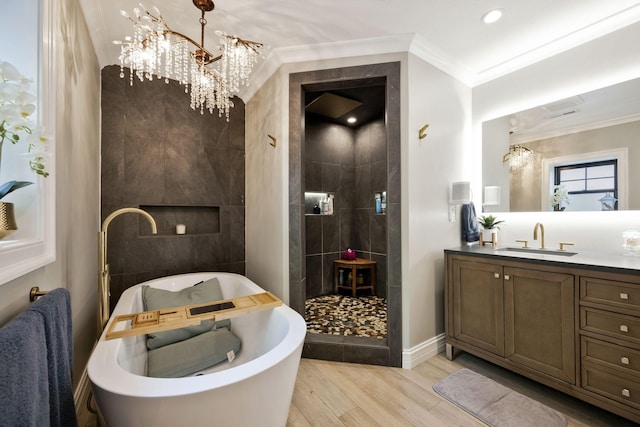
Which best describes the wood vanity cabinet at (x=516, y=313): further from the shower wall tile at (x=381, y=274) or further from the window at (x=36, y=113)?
the window at (x=36, y=113)

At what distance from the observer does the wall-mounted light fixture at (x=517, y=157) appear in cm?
253

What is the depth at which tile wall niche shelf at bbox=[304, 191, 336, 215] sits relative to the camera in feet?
12.6

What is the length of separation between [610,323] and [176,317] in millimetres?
2540

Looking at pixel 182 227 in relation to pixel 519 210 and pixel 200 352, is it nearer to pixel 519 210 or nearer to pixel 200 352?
pixel 200 352

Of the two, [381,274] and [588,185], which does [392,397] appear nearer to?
[381,274]

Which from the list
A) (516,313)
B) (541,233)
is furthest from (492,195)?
(516,313)

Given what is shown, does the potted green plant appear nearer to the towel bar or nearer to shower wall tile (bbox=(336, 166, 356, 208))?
shower wall tile (bbox=(336, 166, 356, 208))

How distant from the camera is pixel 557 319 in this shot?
1.70 meters

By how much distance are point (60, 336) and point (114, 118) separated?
2475 millimetres

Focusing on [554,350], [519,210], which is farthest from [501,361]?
[519,210]

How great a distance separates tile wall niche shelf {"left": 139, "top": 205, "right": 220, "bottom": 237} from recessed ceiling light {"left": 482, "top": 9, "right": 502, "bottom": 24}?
314 centimetres

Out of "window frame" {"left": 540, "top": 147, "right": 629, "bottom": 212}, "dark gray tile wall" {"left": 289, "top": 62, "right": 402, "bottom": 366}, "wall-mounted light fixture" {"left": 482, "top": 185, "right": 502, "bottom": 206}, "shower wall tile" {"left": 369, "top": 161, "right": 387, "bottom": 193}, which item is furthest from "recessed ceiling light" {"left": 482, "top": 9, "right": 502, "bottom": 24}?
"shower wall tile" {"left": 369, "top": 161, "right": 387, "bottom": 193}

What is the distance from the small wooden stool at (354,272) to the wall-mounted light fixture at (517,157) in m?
2.06

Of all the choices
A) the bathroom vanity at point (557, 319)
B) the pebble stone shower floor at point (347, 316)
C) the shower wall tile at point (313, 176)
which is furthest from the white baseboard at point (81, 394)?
the shower wall tile at point (313, 176)
